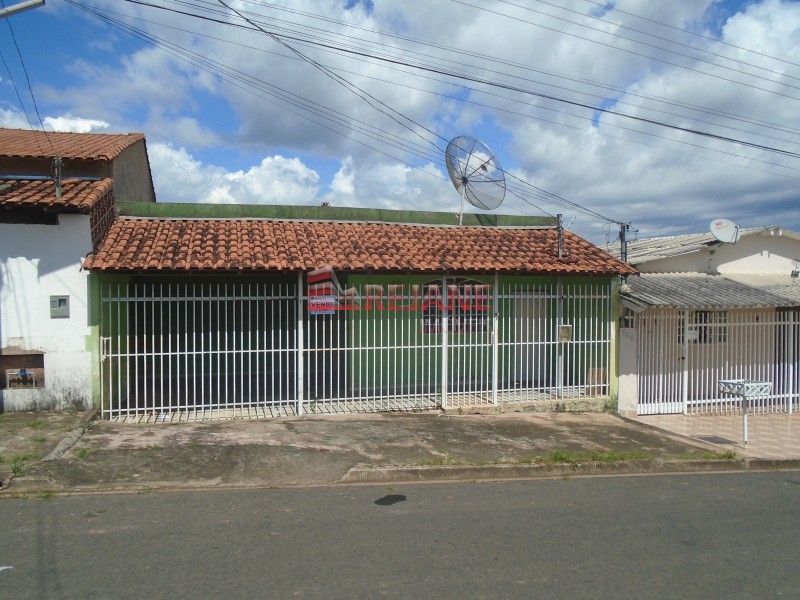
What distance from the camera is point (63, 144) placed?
10594mm

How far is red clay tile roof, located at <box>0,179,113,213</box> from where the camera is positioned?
785 cm

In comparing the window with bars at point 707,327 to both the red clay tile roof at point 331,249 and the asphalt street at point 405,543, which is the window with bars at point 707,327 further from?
the asphalt street at point 405,543

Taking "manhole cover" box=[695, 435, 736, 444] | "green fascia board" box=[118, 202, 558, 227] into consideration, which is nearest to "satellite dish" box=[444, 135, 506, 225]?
"green fascia board" box=[118, 202, 558, 227]

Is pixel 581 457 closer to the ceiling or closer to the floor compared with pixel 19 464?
closer to the floor

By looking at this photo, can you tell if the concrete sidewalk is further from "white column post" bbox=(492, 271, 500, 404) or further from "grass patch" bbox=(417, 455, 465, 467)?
"white column post" bbox=(492, 271, 500, 404)

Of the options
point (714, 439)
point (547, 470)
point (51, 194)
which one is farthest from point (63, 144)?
point (714, 439)

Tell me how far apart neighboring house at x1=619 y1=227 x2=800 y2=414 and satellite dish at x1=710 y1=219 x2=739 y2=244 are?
0.27m

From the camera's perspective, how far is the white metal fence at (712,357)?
34.7 feet

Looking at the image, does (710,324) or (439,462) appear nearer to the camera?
(439,462)

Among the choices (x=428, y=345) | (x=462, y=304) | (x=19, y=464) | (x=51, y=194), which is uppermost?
(x=51, y=194)

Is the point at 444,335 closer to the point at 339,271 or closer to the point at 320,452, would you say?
the point at 339,271

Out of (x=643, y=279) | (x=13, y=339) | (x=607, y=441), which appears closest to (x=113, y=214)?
(x=13, y=339)

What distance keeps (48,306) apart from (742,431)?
10416 millimetres

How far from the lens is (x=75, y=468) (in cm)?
616
